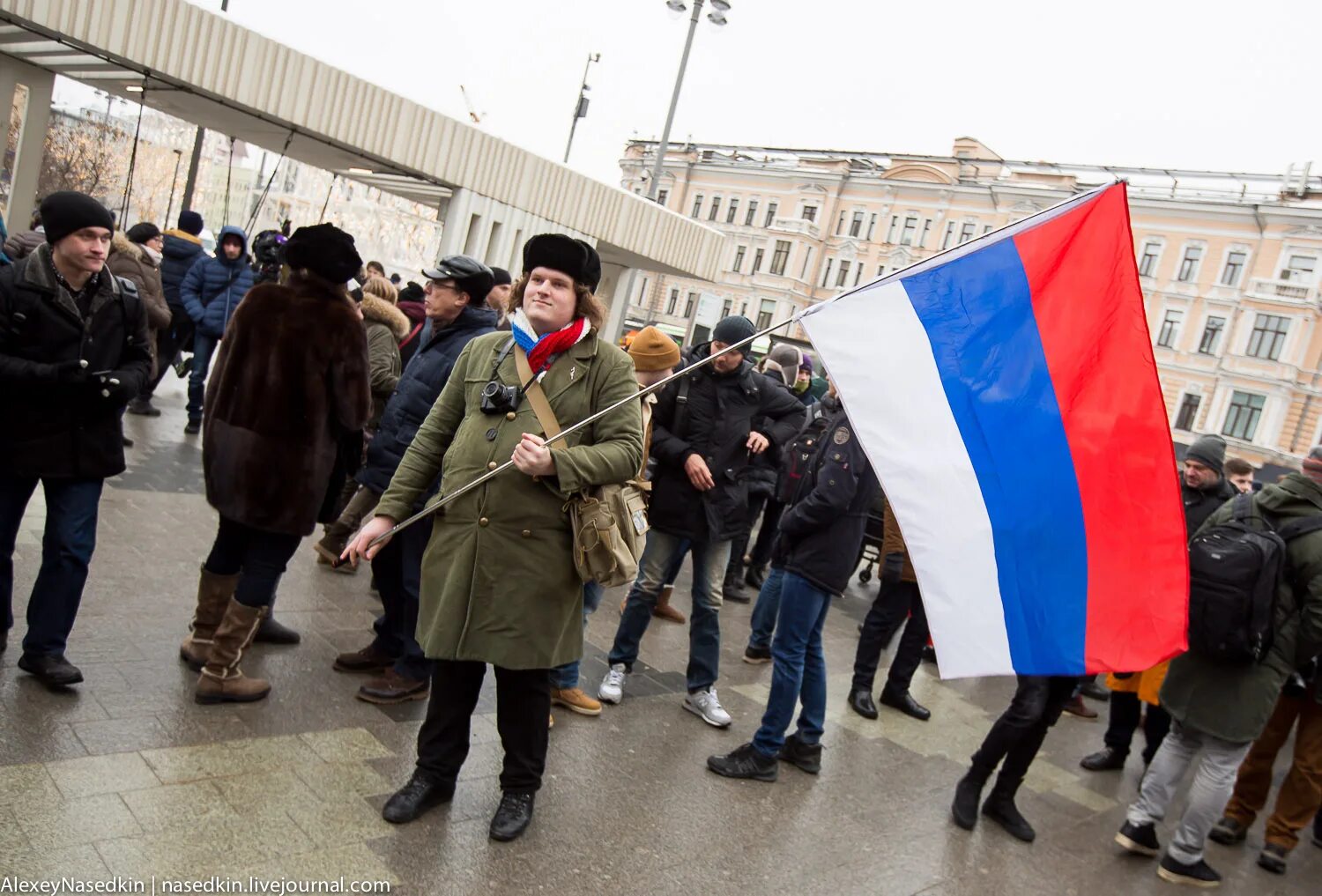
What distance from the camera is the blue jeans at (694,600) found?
18.2 feet

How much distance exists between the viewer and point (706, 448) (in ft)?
18.8

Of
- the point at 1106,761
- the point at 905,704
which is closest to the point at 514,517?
the point at 905,704

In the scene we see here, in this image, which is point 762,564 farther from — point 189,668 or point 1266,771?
point 189,668

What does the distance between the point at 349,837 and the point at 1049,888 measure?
3048 millimetres

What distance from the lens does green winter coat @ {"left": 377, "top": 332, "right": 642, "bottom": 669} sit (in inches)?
138

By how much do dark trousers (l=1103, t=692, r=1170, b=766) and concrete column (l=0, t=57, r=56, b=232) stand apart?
1112cm

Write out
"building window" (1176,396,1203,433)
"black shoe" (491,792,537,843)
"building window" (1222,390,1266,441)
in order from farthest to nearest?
"building window" (1176,396,1203,433), "building window" (1222,390,1266,441), "black shoe" (491,792,537,843)

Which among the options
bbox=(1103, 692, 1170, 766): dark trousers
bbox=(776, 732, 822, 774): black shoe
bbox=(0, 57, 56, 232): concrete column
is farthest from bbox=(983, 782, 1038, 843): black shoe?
bbox=(0, 57, 56, 232): concrete column

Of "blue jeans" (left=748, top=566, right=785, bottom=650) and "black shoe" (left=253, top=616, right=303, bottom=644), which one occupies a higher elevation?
"blue jeans" (left=748, top=566, right=785, bottom=650)

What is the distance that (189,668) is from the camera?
459 centimetres

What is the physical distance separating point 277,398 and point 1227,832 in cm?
544

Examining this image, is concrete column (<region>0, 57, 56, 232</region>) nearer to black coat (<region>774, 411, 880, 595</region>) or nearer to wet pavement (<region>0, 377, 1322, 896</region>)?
wet pavement (<region>0, 377, 1322, 896</region>)

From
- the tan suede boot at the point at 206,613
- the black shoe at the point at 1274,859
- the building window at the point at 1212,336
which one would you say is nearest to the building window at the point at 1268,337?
the building window at the point at 1212,336

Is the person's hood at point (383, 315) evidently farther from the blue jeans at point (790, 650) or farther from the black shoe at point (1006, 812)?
the black shoe at point (1006, 812)
